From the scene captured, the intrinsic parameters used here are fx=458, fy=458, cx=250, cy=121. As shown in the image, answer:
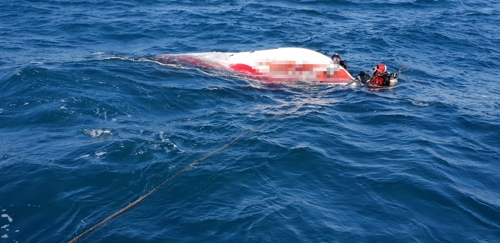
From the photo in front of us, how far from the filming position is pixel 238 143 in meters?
12.1

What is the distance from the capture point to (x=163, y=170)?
34.5ft

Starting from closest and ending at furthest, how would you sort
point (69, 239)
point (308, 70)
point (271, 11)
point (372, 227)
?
1. point (69, 239)
2. point (372, 227)
3. point (308, 70)
4. point (271, 11)

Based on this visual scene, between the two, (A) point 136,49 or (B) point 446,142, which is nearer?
(B) point 446,142

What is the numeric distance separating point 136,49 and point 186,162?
1107cm

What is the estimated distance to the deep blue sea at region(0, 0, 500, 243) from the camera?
9.02 m

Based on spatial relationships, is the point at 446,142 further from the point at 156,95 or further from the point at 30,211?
the point at 30,211

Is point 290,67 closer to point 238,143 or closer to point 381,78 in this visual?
point 381,78

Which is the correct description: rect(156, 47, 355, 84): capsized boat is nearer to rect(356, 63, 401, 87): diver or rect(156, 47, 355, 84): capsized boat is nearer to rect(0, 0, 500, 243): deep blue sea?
rect(0, 0, 500, 243): deep blue sea

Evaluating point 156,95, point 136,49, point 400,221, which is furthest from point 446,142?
point 136,49

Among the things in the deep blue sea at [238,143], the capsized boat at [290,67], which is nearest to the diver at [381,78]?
the deep blue sea at [238,143]

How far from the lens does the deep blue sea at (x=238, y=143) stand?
9016mm

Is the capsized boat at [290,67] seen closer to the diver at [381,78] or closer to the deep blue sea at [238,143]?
the deep blue sea at [238,143]

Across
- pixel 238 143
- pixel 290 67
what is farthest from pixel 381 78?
pixel 238 143

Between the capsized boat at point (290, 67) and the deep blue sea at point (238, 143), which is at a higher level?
the capsized boat at point (290, 67)
